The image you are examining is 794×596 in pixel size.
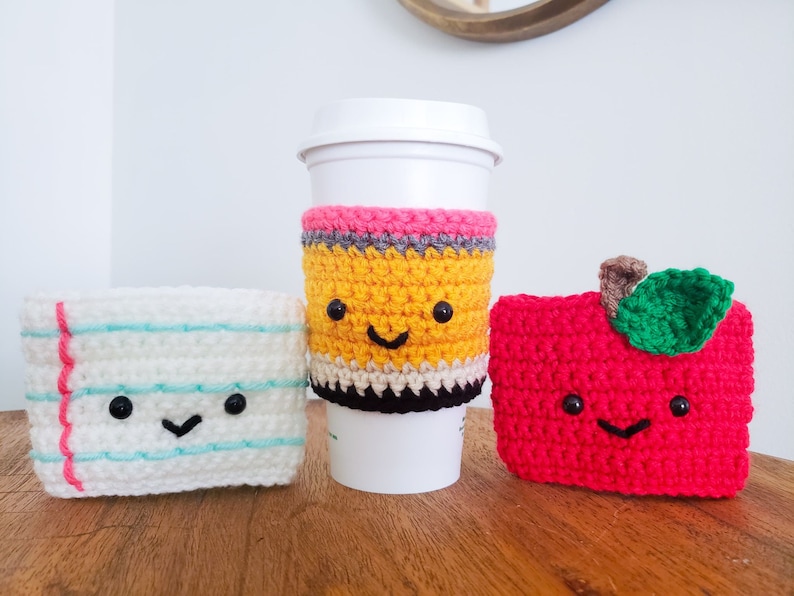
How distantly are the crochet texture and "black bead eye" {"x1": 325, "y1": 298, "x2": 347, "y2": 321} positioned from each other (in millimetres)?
57

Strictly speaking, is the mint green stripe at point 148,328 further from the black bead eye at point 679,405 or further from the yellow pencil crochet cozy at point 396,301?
the black bead eye at point 679,405

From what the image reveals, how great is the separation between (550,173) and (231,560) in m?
0.75

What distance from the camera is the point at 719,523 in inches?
20.3

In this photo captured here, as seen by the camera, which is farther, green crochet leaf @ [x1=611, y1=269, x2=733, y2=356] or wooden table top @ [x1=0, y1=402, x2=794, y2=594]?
green crochet leaf @ [x1=611, y1=269, x2=733, y2=356]

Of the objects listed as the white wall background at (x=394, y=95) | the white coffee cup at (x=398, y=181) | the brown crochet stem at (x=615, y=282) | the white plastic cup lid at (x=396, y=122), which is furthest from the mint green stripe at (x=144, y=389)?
the white wall background at (x=394, y=95)

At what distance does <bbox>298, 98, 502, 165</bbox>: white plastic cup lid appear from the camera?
0.52m

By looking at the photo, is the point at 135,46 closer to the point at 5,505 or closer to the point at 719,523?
the point at 5,505

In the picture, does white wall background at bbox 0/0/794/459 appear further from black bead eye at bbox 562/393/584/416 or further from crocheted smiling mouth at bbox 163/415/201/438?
crocheted smiling mouth at bbox 163/415/201/438

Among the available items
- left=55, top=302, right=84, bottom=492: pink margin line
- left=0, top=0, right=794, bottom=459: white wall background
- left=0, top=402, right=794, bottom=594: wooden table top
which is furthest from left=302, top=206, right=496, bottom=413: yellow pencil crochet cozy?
left=0, top=0, right=794, bottom=459: white wall background

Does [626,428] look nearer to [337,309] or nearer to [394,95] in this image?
[337,309]

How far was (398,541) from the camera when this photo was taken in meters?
0.47

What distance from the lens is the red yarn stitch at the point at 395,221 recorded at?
1.72 feet

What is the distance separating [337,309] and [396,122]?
6.7 inches

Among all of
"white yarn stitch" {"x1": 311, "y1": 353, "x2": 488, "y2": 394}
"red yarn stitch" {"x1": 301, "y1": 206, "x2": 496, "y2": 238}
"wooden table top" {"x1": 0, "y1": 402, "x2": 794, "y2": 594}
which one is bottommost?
"wooden table top" {"x1": 0, "y1": 402, "x2": 794, "y2": 594}
